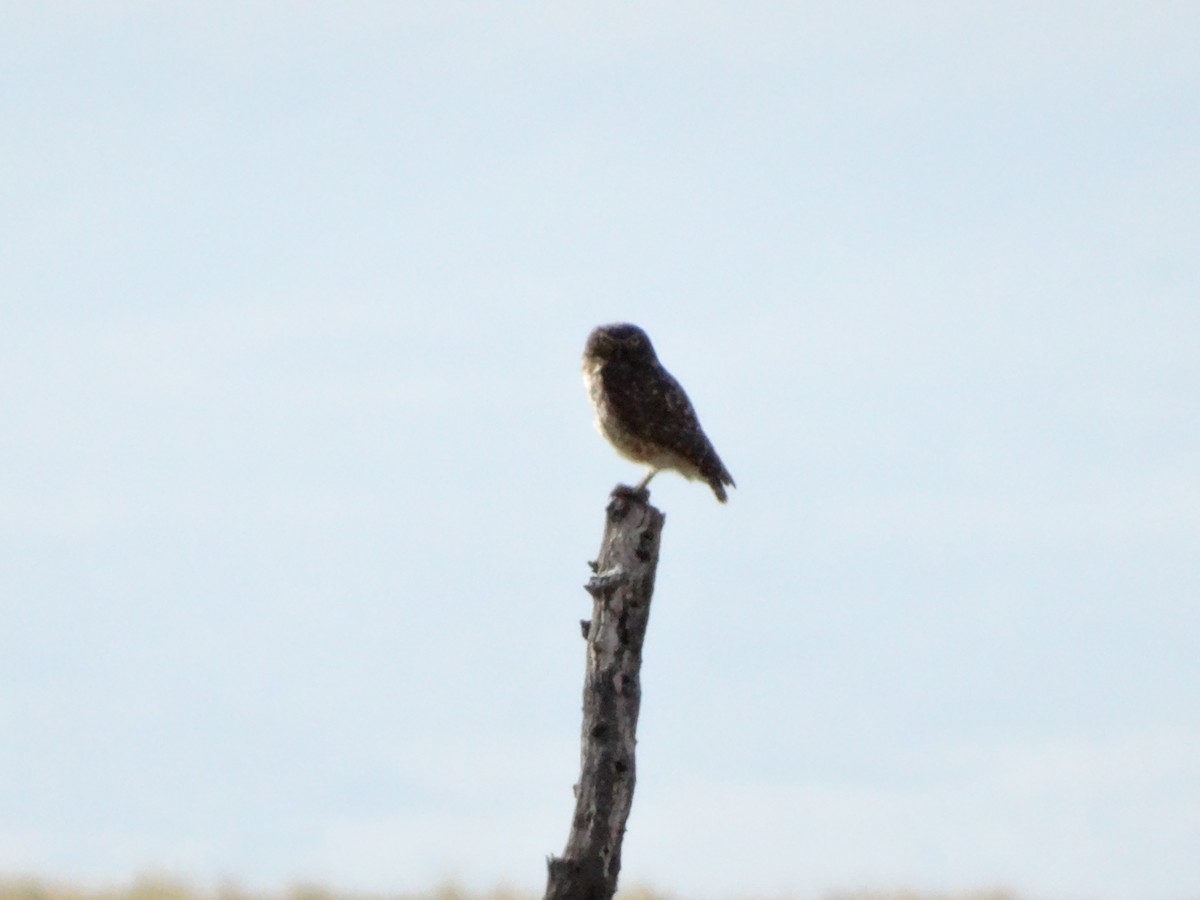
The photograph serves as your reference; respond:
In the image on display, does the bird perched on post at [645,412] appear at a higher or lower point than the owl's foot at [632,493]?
higher

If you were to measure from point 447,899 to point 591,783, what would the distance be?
834cm

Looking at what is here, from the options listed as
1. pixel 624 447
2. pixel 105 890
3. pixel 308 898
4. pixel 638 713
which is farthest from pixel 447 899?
pixel 638 713

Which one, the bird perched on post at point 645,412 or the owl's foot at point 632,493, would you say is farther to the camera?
the bird perched on post at point 645,412

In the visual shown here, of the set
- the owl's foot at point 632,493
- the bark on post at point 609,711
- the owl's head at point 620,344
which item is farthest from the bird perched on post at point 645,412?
the bark on post at point 609,711

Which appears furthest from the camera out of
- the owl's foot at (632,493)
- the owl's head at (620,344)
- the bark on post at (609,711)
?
the owl's head at (620,344)

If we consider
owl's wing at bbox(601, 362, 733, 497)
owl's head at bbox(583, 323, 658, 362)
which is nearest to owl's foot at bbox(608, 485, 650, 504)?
owl's wing at bbox(601, 362, 733, 497)

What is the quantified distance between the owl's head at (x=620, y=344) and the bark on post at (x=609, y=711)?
3.12 meters

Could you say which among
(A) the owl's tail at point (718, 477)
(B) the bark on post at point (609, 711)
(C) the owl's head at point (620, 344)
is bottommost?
(B) the bark on post at point (609, 711)

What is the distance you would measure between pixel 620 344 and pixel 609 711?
13.2ft

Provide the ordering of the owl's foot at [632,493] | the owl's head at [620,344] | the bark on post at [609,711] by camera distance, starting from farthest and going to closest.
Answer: the owl's head at [620,344] < the owl's foot at [632,493] < the bark on post at [609,711]

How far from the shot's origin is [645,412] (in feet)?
44.4

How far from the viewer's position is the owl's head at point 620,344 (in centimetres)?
1401

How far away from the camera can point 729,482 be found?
44.6 feet

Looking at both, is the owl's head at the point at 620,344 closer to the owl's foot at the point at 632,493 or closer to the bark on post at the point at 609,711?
the owl's foot at the point at 632,493
